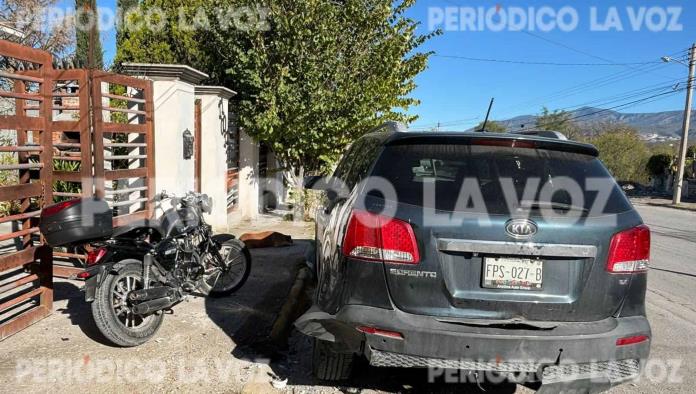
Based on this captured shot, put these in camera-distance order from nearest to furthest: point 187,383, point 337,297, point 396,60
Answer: point 337,297 → point 187,383 → point 396,60

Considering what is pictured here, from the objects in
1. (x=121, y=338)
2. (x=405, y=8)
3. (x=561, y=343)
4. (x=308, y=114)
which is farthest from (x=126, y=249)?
(x=405, y=8)

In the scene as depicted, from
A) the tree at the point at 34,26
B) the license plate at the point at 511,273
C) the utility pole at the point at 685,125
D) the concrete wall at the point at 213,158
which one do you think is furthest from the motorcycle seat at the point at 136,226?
the utility pole at the point at 685,125

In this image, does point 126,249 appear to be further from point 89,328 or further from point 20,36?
point 20,36

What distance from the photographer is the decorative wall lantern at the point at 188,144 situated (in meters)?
7.49

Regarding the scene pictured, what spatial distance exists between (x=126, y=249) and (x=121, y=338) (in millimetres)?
768

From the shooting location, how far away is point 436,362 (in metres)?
2.56

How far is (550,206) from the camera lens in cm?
271

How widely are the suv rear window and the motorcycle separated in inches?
90.5

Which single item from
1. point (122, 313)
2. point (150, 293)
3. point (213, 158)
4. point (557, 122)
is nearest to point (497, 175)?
point (150, 293)

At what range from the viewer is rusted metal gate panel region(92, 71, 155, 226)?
6066mm

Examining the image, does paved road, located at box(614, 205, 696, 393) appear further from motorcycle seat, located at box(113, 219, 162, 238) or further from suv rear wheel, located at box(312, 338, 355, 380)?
motorcycle seat, located at box(113, 219, 162, 238)

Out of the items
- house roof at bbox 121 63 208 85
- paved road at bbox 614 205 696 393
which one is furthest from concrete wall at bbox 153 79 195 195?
paved road at bbox 614 205 696 393

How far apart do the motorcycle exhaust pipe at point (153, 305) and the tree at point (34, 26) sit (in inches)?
417

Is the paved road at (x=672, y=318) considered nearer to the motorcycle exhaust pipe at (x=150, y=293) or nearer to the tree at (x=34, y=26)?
the motorcycle exhaust pipe at (x=150, y=293)
